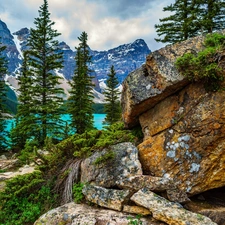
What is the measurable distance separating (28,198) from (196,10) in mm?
15282

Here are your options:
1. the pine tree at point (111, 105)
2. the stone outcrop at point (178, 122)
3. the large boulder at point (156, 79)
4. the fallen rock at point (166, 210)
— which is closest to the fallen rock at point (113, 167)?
the stone outcrop at point (178, 122)

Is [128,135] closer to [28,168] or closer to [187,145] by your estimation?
[187,145]

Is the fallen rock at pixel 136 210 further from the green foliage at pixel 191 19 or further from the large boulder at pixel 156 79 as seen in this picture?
the green foliage at pixel 191 19

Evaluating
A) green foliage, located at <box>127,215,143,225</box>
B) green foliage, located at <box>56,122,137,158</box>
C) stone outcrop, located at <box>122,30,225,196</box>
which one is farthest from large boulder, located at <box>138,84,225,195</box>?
green foliage, located at <box>127,215,143,225</box>

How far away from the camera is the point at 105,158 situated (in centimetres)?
495

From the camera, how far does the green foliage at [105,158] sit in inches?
194

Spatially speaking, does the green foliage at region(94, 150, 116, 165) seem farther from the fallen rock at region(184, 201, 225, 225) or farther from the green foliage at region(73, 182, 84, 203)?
the fallen rock at region(184, 201, 225, 225)

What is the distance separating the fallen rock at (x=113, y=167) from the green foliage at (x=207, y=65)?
2.28 metres

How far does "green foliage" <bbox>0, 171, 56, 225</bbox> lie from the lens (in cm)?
478

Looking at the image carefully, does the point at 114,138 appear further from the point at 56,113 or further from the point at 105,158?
the point at 56,113

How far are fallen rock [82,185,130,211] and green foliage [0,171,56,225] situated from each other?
4.25ft

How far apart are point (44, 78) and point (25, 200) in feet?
37.9

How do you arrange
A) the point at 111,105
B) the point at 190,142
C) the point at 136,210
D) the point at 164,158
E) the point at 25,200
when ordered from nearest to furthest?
the point at 136,210 → the point at 190,142 → the point at 164,158 → the point at 25,200 → the point at 111,105

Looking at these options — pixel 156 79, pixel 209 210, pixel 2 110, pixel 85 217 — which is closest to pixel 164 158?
pixel 209 210
